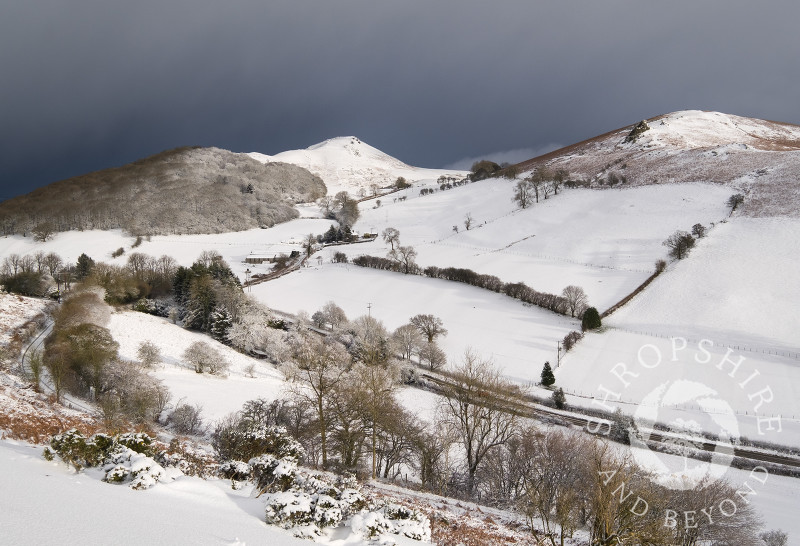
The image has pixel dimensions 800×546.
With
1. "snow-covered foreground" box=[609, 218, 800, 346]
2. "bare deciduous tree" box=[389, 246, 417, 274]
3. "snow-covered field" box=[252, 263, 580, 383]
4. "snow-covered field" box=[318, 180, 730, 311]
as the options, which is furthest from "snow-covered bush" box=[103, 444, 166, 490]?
"bare deciduous tree" box=[389, 246, 417, 274]

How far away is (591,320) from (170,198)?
106 metres

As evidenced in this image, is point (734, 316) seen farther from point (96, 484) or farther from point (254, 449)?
point (96, 484)

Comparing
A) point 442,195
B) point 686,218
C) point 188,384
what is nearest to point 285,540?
point 188,384

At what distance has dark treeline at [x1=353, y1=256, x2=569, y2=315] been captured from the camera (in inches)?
1911

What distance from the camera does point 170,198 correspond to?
105750 mm

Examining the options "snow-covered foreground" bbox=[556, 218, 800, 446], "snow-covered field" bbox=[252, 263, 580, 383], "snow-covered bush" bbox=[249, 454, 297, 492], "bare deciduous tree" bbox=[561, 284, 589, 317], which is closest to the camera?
"snow-covered bush" bbox=[249, 454, 297, 492]

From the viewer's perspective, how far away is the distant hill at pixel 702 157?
69062mm

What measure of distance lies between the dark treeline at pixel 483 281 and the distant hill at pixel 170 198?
54309mm

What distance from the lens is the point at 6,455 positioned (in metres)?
7.06

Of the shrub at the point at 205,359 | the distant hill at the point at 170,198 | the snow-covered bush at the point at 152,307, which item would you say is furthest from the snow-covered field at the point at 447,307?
the distant hill at the point at 170,198

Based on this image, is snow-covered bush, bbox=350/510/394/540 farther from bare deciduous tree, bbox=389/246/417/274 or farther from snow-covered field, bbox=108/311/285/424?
bare deciduous tree, bbox=389/246/417/274

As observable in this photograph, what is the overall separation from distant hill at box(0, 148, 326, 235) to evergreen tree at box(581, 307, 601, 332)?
9008cm

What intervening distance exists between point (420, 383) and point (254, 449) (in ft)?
92.8

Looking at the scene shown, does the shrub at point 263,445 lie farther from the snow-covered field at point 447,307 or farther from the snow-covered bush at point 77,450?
the snow-covered field at point 447,307
